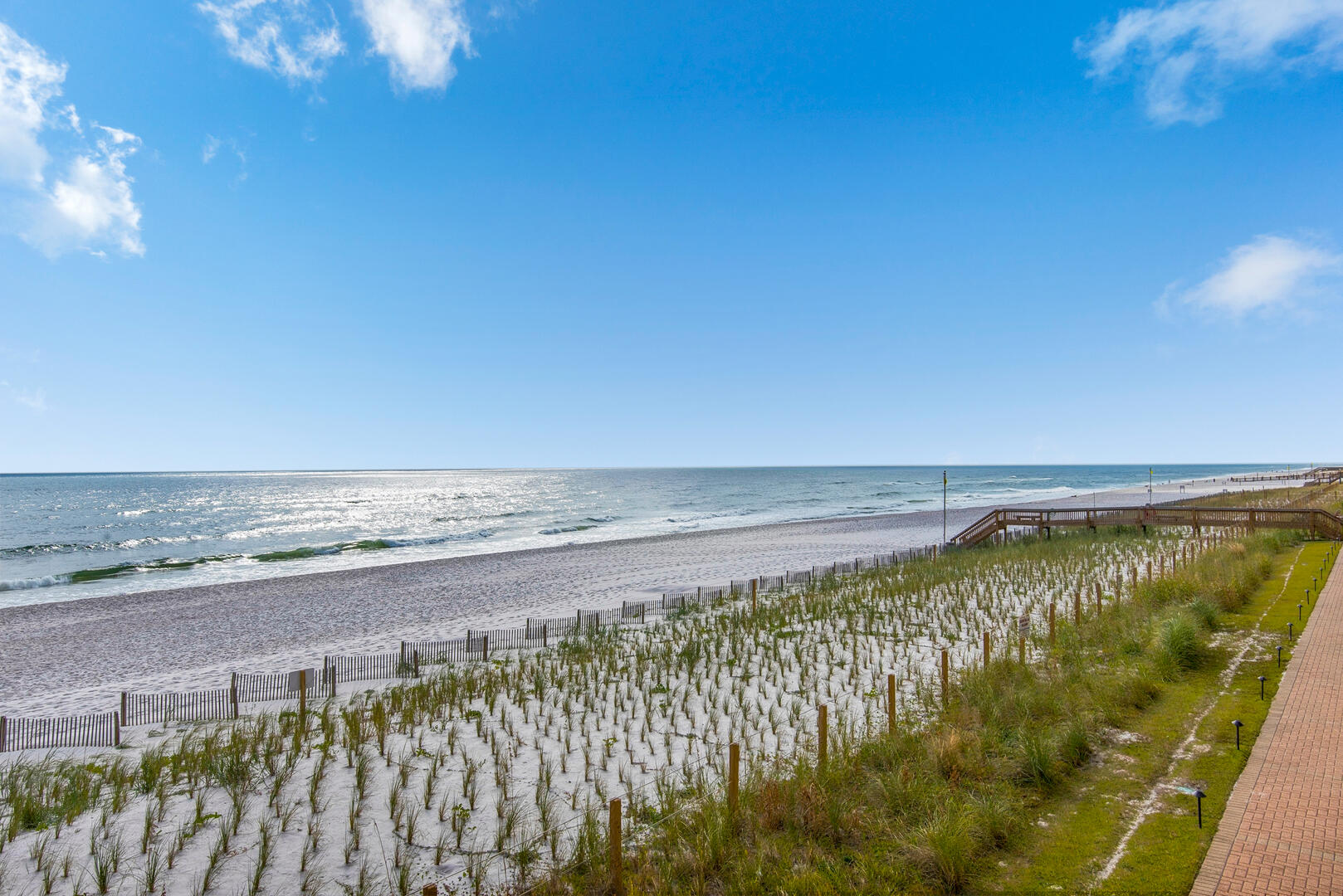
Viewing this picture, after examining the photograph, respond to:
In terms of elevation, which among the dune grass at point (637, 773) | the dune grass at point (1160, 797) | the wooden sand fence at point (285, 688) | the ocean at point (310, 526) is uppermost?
the dune grass at point (1160, 797)

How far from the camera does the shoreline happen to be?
21.9m

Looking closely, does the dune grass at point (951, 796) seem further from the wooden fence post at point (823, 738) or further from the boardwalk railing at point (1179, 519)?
the boardwalk railing at point (1179, 519)

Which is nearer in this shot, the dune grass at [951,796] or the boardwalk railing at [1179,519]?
the dune grass at [951,796]

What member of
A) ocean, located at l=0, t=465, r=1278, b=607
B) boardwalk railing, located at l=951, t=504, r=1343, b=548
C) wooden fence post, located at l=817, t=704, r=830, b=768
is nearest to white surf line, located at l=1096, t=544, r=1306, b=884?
wooden fence post, located at l=817, t=704, r=830, b=768

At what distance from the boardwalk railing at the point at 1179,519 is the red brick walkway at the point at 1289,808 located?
81.1 ft

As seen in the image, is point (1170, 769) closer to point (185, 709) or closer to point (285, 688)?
point (285, 688)

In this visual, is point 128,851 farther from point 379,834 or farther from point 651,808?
point 651,808

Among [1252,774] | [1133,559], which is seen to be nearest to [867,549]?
[1133,559]

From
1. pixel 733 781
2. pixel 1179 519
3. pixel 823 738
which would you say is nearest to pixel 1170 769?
pixel 823 738

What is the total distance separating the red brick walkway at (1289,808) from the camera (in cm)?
605

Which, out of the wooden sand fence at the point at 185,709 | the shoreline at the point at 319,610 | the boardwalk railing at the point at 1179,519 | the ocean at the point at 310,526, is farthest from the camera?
the ocean at the point at 310,526

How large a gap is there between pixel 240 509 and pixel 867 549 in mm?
97431

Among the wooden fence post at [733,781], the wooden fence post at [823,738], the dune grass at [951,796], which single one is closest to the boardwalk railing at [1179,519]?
the dune grass at [951,796]

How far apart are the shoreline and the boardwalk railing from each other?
868cm
